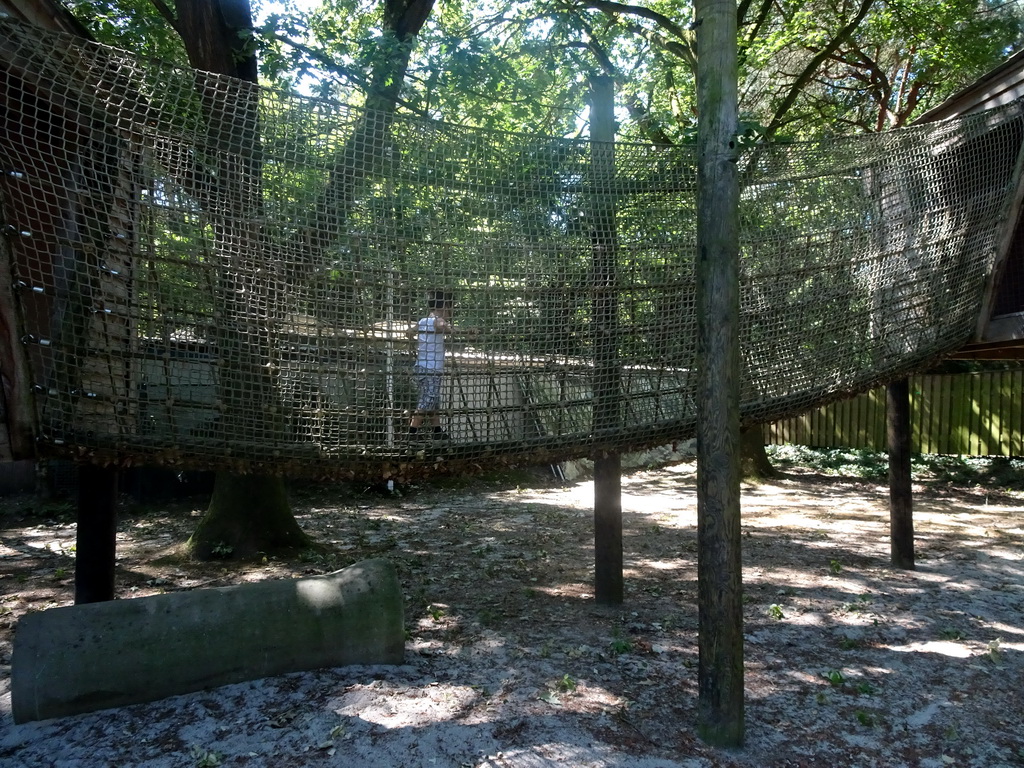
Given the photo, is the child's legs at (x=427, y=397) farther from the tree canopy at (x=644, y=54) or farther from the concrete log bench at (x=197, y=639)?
the tree canopy at (x=644, y=54)

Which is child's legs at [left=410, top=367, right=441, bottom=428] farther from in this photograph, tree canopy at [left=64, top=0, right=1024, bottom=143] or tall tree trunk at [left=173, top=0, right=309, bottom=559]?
tree canopy at [left=64, top=0, right=1024, bottom=143]

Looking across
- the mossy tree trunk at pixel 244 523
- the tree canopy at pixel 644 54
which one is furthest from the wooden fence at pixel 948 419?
the mossy tree trunk at pixel 244 523

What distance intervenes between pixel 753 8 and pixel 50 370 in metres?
13.1

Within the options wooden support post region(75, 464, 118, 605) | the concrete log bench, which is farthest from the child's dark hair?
wooden support post region(75, 464, 118, 605)

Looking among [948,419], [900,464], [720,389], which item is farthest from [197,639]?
[948,419]

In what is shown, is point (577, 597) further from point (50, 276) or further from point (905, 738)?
point (50, 276)

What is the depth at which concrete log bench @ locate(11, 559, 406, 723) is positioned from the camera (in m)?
3.61

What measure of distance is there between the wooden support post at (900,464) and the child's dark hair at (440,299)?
4301 mm

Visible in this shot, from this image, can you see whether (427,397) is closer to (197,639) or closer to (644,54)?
(197,639)

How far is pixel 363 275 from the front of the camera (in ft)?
13.0

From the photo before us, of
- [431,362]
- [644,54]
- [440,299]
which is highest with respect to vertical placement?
[644,54]

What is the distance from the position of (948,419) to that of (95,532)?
569 inches

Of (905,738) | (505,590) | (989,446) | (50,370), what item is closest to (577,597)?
(505,590)

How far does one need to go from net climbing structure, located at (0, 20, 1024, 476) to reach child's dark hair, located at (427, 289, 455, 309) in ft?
0.12
